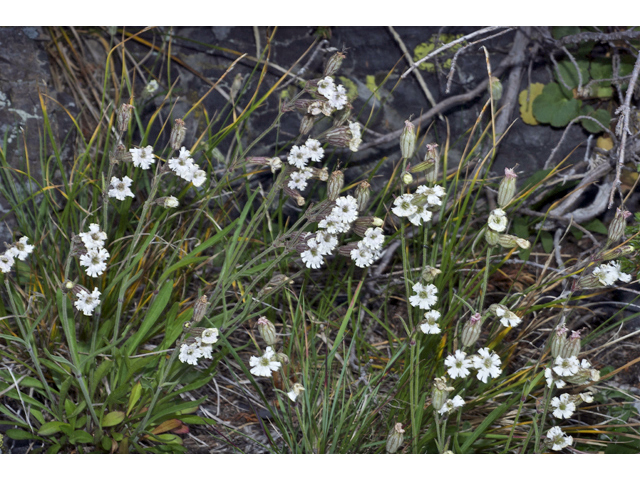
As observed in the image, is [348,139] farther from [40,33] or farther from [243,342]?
[40,33]

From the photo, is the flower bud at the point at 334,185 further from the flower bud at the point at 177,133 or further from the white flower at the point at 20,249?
the white flower at the point at 20,249

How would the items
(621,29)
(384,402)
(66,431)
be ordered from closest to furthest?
(66,431)
(384,402)
(621,29)

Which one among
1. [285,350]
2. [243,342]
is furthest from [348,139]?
[243,342]

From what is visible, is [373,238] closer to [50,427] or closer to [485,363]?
[485,363]

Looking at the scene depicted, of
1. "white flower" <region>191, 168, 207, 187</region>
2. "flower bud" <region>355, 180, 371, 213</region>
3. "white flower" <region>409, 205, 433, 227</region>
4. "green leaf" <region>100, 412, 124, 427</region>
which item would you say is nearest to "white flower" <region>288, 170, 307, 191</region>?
"flower bud" <region>355, 180, 371, 213</region>

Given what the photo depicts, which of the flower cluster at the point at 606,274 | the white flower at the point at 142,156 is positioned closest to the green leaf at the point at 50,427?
the white flower at the point at 142,156

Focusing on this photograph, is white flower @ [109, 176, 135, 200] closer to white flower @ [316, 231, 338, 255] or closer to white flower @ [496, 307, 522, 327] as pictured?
white flower @ [316, 231, 338, 255]

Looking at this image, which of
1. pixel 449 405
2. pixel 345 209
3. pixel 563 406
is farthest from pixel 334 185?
pixel 563 406

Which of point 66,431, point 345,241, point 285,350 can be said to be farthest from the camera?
point 345,241
